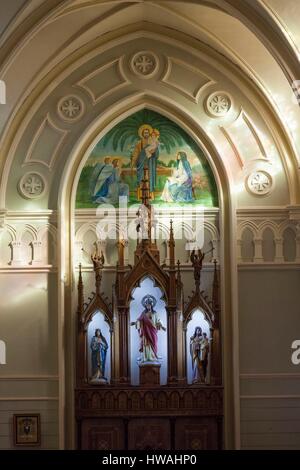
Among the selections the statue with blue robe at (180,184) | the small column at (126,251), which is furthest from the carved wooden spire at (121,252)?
the statue with blue robe at (180,184)

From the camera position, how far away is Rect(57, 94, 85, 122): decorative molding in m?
20.0

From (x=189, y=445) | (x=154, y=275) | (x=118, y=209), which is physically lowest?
(x=189, y=445)

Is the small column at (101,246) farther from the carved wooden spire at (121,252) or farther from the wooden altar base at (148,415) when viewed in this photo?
the wooden altar base at (148,415)

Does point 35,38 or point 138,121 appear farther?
point 138,121

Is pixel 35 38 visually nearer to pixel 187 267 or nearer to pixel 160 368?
pixel 187 267

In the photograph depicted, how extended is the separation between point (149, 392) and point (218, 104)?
539 cm

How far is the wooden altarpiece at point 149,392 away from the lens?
19.2 m

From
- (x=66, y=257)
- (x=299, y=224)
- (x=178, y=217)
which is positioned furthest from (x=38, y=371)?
(x=299, y=224)

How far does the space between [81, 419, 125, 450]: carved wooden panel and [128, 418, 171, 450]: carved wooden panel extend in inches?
7.0

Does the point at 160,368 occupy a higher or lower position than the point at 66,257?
lower

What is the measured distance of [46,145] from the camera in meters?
19.9

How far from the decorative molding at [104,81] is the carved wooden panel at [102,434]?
5.80 m

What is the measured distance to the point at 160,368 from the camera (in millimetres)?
19422

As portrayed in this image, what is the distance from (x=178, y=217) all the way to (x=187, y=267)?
95 cm
